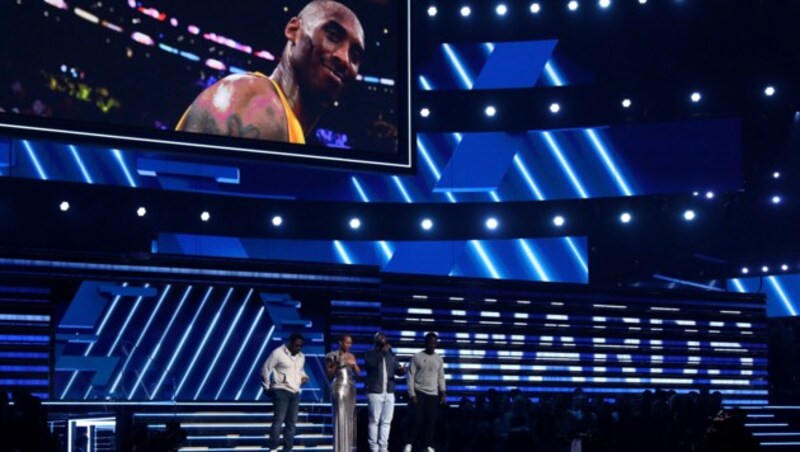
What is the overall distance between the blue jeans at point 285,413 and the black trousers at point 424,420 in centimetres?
137

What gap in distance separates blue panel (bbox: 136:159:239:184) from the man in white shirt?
7184mm

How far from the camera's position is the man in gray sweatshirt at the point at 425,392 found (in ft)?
44.9

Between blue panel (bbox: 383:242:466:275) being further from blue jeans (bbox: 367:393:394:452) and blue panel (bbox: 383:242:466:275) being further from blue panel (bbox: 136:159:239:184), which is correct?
blue jeans (bbox: 367:393:394:452)

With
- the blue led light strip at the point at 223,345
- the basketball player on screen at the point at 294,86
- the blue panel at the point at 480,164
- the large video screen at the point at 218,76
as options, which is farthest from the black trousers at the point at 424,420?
the blue panel at the point at 480,164

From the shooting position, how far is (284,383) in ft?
43.4

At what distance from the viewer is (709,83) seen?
21875 mm

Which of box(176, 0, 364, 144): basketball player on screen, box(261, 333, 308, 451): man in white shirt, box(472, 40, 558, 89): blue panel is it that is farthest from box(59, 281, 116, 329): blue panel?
box(472, 40, 558, 89): blue panel

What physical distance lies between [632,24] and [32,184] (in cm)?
1125

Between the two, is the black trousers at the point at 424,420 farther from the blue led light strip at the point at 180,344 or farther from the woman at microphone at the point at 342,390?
the blue led light strip at the point at 180,344

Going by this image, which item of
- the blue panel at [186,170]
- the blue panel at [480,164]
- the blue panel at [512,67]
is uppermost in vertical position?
the blue panel at [512,67]

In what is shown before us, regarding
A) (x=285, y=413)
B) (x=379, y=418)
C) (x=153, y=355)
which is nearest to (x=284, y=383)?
(x=285, y=413)

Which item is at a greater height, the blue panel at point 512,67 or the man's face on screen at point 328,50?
the blue panel at point 512,67

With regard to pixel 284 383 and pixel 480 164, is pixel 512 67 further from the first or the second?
pixel 284 383

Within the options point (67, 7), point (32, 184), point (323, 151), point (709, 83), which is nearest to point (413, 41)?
point (323, 151)
